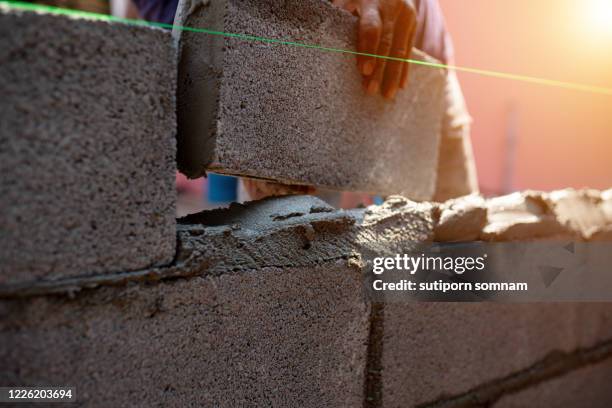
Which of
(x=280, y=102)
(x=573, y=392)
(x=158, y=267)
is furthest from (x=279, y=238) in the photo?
(x=573, y=392)

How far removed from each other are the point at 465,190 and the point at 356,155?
4.88 ft

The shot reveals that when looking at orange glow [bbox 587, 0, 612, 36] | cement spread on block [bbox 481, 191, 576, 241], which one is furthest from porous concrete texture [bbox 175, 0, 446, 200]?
orange glow [bbox 587, 0, 612, 36]

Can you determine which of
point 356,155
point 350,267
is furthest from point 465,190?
point 350,267

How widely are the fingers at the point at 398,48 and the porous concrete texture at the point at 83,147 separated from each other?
3.36 feet

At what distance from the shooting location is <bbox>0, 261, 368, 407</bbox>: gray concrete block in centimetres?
93

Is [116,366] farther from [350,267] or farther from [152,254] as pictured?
[350,267]

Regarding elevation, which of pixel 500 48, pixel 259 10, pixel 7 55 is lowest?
pixel 7 55

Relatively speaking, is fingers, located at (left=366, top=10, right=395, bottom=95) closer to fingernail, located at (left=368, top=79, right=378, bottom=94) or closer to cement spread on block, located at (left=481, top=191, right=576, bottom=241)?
fingernail, located at (left=368, top=79, right=378, bottom=94)

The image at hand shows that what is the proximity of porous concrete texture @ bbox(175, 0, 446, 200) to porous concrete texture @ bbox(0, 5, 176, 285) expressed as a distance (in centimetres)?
33

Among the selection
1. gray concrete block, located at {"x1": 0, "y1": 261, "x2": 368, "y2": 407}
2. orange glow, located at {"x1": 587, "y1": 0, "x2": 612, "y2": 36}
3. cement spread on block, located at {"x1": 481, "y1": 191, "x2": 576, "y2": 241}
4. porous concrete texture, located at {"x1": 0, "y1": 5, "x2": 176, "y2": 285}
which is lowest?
gray concrete block, located at {"x1": 0, "y1": 261, "x2": 368, "y2": 407}

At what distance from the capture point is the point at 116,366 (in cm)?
101

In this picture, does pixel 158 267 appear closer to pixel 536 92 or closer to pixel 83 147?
pixel 83 147

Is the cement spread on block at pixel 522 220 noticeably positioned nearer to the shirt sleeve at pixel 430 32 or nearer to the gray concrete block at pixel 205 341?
the gray concrete block at pixel 205 341

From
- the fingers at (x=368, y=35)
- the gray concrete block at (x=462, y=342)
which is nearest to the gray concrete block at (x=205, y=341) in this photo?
the gray concrete block at (x=462, y=342)
